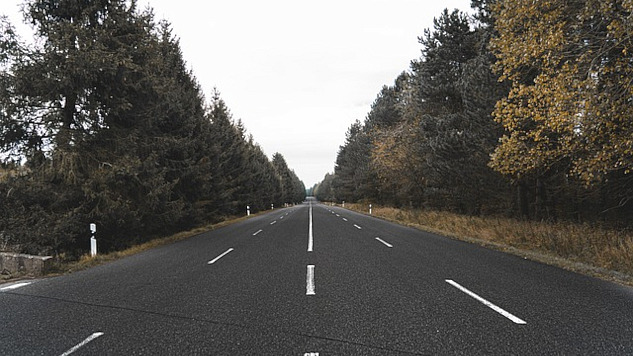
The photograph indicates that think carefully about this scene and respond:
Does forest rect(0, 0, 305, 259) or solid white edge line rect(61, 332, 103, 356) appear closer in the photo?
solid white edge line rect(61, 332, 103, 356)

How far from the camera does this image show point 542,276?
6.18 m

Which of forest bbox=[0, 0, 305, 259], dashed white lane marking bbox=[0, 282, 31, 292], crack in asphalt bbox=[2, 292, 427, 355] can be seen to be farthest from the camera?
forest bbox=[0, 0, 305, 259]

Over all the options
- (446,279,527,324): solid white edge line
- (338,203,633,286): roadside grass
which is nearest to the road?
(446,279,527,324): solid white edge line

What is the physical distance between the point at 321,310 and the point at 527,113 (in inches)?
288

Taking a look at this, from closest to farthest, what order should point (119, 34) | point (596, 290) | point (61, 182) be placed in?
point (596, 290)
point (61, 182)
point (119, 34)

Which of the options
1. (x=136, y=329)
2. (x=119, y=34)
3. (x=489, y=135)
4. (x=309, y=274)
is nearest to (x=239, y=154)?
(x=119, y=34)

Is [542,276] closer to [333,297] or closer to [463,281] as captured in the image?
[463,281]

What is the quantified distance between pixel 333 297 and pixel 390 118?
107ft

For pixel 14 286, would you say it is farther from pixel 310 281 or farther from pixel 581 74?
pixel 581 74

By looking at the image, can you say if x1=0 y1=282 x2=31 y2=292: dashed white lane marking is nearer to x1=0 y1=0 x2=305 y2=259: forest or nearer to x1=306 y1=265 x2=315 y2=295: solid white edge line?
x1=0 y1=0 x2=305 y2=259: forest

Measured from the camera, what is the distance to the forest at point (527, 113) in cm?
699

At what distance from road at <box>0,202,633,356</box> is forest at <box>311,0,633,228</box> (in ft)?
11.4

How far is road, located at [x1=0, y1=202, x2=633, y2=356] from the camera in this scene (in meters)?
3.32

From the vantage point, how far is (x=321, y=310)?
4.34 m
